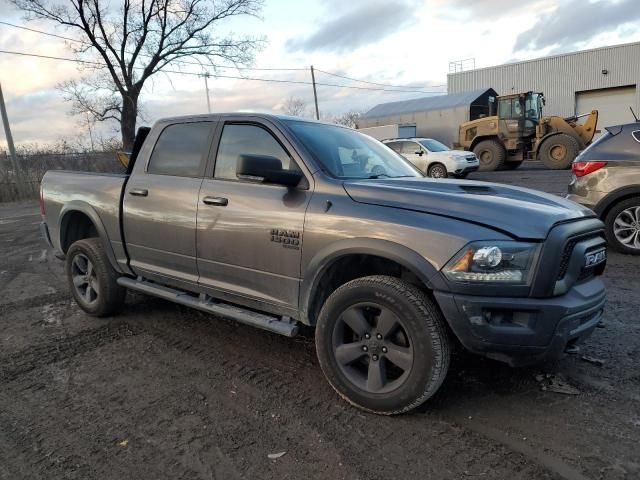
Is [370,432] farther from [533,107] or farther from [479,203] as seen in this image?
[533,107]

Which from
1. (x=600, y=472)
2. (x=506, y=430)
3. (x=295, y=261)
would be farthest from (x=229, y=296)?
(x=600, y=472)

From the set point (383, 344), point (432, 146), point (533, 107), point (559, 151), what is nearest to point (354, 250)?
point (383, 344)

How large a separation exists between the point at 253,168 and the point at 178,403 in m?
1.57

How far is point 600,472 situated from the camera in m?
2.40

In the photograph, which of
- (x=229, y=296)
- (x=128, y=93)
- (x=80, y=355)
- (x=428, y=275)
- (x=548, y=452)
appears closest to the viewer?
(x=548, y=452)

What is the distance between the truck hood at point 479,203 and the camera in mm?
2707

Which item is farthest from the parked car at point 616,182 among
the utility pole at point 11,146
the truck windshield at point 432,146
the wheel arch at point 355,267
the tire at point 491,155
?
the utility pole at point 11,146

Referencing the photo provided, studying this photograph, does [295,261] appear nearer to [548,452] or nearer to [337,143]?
[337,143]

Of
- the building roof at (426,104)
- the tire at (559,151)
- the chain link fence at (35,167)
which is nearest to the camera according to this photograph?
the tire at (559,151)

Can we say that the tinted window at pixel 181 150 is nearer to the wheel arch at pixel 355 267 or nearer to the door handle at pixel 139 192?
the door handle at pixel 139 192

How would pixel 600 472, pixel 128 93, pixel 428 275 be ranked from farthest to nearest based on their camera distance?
pixel 128 93 < pixel 428 275 < pixel 600 472

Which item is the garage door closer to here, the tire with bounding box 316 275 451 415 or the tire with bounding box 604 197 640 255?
the tire with bounding box 604 197 640 255

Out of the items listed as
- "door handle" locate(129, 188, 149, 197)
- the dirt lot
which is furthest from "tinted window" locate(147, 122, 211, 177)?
the dirt lot

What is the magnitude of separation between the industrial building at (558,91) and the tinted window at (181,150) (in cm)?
3156
